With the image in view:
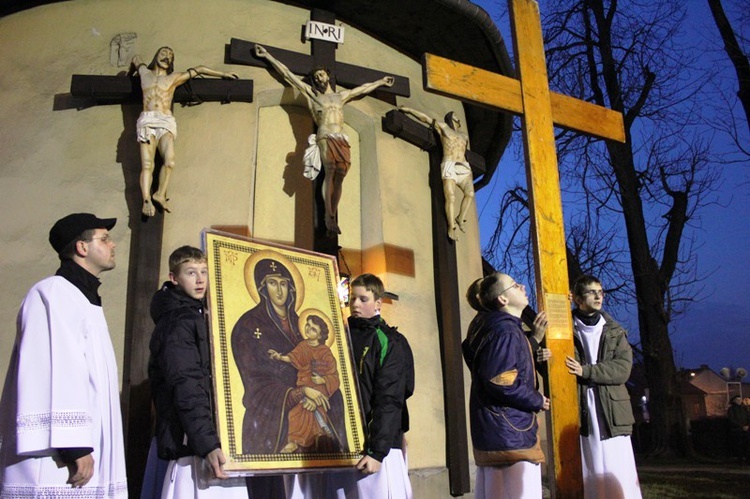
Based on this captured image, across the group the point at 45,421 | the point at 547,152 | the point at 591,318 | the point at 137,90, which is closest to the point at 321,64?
the point at 137,90

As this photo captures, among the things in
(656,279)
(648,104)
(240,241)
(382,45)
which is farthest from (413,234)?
(648,104)

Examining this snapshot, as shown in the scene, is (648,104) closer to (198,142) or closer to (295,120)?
(295,120)

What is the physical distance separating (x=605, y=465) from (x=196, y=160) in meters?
5.00

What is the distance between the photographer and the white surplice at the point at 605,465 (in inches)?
185

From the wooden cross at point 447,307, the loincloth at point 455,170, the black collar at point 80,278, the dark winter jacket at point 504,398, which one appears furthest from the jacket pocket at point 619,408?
the loincloth at point 455,170

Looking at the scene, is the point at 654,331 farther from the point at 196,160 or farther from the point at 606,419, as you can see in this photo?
the point at 606,419

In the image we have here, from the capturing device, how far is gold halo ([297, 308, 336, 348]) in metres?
3.85

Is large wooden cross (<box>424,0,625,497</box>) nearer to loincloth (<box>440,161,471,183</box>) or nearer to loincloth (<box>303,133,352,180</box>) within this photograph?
loincloth (<box>303,133,352,180</box>)

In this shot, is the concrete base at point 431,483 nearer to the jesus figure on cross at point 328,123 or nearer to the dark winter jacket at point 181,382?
the jesus figure on cross at point 328,123

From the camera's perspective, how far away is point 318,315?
12.9 ft

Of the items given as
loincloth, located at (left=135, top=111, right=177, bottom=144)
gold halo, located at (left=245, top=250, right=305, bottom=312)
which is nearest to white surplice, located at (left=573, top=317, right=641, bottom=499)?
gold halo, located at (left=245, top=250, right=305, bottom=312)

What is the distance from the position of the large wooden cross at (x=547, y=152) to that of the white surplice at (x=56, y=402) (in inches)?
99.8

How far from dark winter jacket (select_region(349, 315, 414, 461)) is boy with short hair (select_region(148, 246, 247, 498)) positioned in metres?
0.76

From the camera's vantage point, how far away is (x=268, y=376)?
3.58 metres
